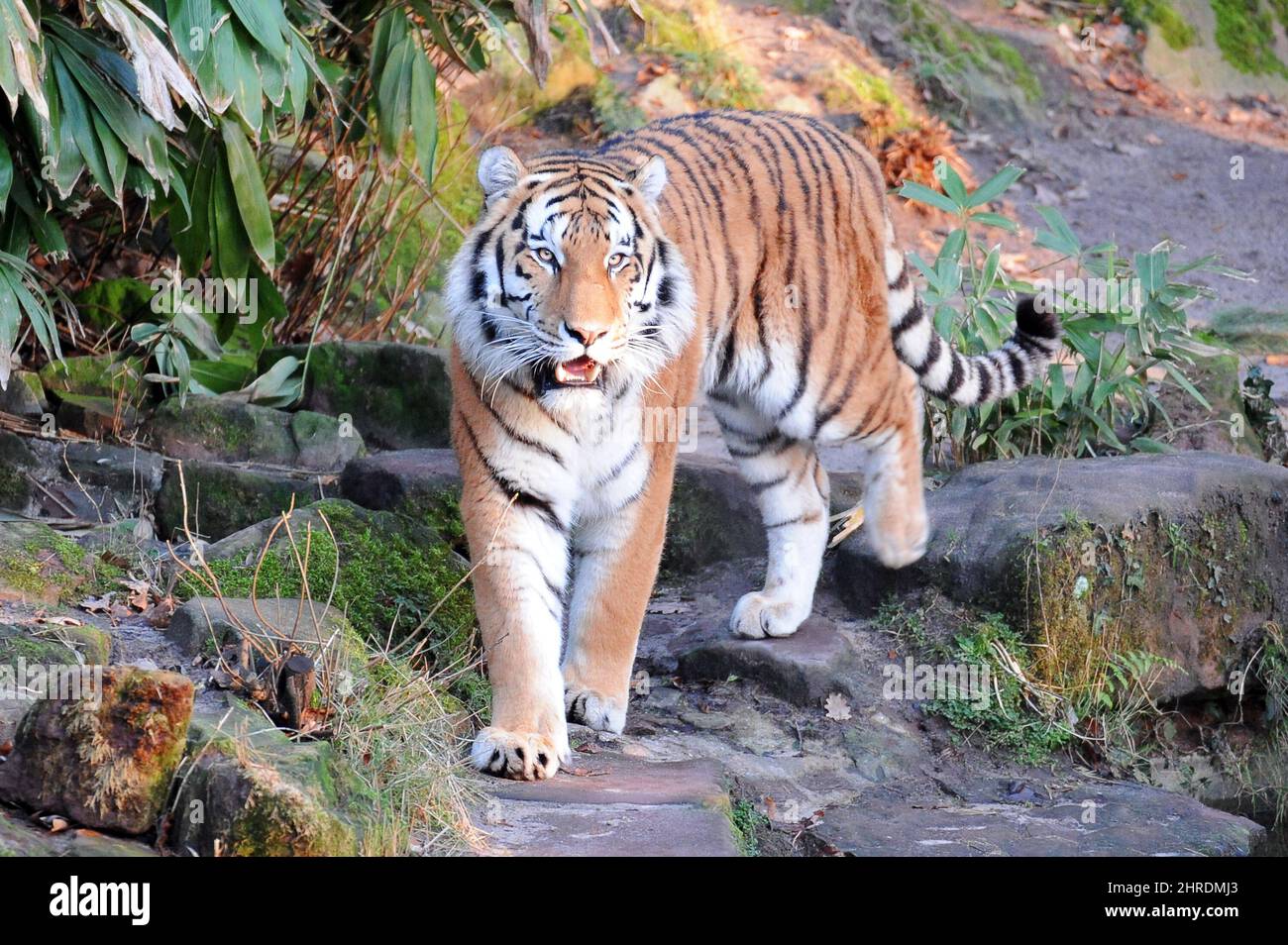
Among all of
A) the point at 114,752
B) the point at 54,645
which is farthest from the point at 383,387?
the point at 114,752

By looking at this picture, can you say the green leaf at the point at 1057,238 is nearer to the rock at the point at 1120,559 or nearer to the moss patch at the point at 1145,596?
the rock at the point at 1120,559

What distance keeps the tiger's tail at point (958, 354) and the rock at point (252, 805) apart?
10.2 feet

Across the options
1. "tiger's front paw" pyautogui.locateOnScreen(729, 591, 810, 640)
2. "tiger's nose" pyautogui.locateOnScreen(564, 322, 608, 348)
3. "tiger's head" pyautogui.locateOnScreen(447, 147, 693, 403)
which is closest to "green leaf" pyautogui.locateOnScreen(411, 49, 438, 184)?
"tiger's head" pyautogui.locateOnScreen(447, 147, 693, 403)

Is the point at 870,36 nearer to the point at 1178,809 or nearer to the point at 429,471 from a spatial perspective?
the point at 429,471

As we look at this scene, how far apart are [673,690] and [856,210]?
183 cm

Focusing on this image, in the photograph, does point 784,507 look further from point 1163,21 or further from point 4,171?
point 1163,21

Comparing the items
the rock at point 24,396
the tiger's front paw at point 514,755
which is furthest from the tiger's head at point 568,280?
the rock at point 24,396

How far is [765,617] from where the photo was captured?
5219 mm

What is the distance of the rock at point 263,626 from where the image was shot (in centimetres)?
372

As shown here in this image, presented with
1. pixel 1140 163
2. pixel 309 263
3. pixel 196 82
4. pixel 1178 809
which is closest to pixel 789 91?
pixel 1140 163

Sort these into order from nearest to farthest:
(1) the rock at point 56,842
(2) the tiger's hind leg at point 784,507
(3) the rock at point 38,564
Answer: (1) the rock at point 56,842 < (3) the rock at point 38,564 < (2) the tiger's hind leg at point 784,507

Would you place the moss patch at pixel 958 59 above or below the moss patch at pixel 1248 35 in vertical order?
below

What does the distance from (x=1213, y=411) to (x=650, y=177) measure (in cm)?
367

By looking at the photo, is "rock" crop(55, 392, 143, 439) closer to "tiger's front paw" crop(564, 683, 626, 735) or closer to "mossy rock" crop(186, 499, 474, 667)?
"mossy rock" crop(186, 499, 474, 667)
